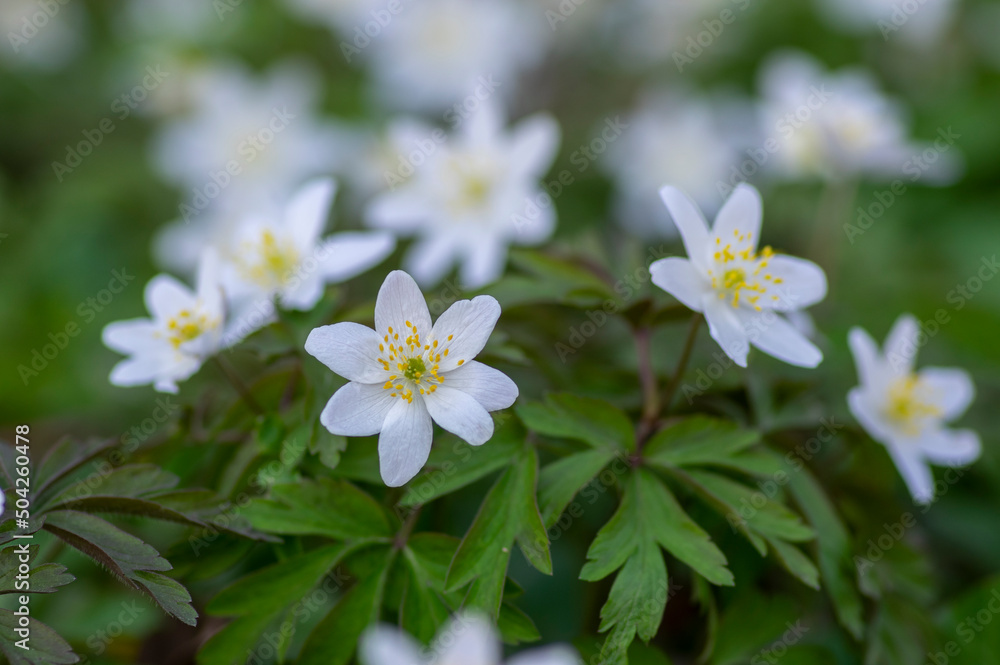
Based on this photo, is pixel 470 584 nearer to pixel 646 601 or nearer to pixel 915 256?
pixel 646 601

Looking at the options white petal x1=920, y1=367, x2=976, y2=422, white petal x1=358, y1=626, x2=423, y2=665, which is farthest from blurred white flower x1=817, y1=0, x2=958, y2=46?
white petal x1=358, y1=626, x2=423, y2=665

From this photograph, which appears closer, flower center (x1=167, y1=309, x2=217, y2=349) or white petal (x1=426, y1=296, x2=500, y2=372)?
white petal (x1=426, y1=296, x2=500, y2=372)

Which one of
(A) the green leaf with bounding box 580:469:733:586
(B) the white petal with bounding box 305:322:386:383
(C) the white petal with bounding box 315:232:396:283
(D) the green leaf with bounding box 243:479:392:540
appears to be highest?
(B) the white petal with bounding box 305:322:386:383

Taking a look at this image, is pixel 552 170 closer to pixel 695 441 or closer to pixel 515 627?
pixel 695 441

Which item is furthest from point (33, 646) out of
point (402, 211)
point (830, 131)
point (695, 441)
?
point (830, 131)

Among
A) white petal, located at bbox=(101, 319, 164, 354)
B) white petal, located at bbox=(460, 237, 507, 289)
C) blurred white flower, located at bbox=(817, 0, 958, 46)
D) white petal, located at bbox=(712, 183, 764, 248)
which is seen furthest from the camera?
blurred white flower, located at bbox=(817, 0, 958, 46)

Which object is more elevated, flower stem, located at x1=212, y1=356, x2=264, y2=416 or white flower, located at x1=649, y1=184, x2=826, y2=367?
white flower, located at x1=649, y1=184, x2=826, y2=367

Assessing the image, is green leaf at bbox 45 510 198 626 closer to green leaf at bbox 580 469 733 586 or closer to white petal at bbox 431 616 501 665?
white petal at bbox 431 616 501 665
